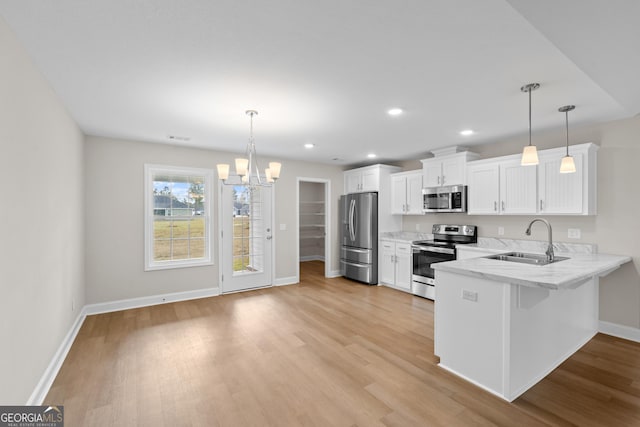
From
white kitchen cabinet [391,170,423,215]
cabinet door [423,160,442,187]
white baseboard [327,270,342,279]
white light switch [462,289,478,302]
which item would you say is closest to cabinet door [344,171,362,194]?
white kitchen cabinet [391,170,423,215]

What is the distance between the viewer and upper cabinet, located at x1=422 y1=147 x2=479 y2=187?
15.1 feet

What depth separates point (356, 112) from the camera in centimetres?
318

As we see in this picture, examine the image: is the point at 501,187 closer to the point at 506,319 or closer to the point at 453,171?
the point at 453,171

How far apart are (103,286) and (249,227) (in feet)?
7.66

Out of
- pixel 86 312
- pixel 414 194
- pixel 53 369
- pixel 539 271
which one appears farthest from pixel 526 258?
pixel 86 312

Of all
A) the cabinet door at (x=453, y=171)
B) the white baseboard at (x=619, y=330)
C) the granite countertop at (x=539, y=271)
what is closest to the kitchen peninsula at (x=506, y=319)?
the granite countertop at (x=539, y=271)

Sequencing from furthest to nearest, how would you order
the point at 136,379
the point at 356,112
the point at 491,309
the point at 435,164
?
the point at 435,164
the point at 356,112
the point at 136,379
the point at 491,309

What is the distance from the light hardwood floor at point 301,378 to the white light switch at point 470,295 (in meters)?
0.71

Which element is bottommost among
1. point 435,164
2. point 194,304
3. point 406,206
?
point 194,304

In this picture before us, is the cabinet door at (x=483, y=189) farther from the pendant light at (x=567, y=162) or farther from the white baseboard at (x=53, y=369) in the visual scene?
the white baseboard at (x=53, y=369)

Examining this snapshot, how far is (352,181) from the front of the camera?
21.2 ft

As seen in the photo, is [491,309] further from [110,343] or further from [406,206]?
[110,343]

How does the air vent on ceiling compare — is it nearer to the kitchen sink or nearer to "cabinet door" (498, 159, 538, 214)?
the kitchen sink

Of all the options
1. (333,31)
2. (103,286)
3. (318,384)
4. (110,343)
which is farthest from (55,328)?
(333,31)
